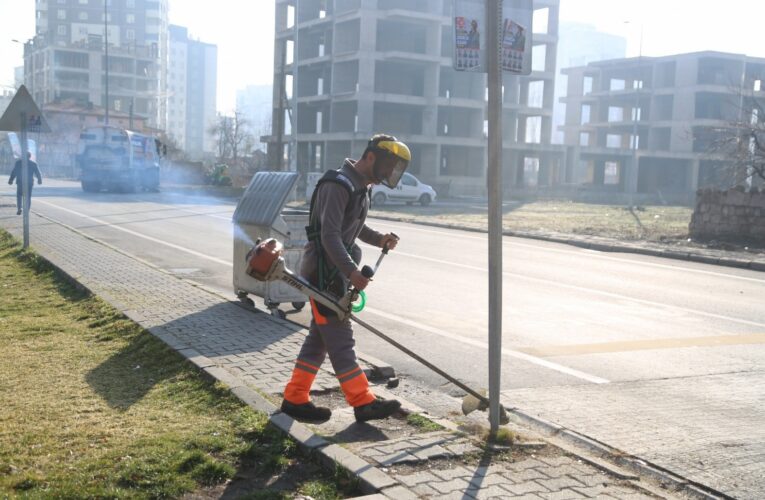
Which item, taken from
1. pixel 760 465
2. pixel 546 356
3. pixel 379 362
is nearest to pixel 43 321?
pixel 379 362

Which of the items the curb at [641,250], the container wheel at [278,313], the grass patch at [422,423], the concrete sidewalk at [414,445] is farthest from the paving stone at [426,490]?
the curb at [641,250]

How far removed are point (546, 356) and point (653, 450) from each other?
247cm

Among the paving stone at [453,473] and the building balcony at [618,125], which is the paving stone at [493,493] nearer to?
the paving stone at [453,473]

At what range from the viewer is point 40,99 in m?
107

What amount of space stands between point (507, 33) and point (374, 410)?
477 cm

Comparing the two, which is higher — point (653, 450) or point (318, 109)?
point (318, 109)

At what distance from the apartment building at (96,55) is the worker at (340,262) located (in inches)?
A: 3871

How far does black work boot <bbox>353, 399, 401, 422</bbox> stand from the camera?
15.9 feet

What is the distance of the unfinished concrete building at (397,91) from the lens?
210ft

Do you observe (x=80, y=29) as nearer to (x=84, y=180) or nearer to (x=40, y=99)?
(x=40, y=99)

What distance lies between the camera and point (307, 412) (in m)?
4.87

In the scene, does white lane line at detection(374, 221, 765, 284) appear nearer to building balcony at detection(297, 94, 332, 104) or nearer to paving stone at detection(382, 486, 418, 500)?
paving stone at detection(382, 486, 418, 500)

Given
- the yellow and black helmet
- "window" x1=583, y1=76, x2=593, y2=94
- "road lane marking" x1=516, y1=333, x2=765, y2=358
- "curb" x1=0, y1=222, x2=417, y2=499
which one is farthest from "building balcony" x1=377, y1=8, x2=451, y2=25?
the yellow and black helmet

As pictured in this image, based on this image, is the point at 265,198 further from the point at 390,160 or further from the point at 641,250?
the point at 641,250
